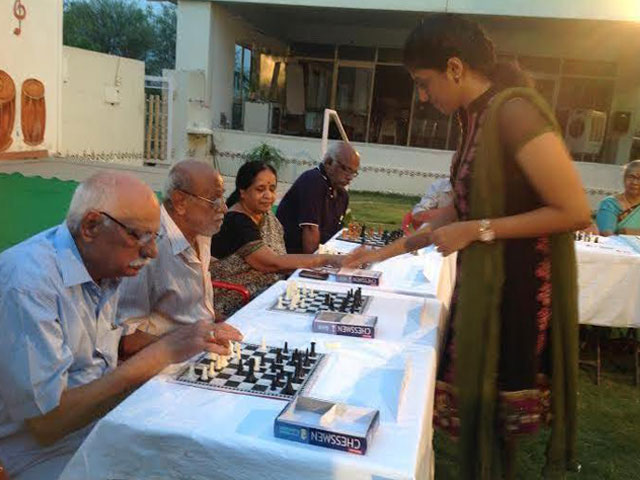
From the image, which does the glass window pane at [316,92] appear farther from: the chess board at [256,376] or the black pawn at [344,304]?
the chess board at [256,376]

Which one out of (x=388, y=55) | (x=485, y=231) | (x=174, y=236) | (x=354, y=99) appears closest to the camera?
(x=485, y=231)

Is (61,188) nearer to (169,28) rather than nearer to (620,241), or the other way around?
(620,241)

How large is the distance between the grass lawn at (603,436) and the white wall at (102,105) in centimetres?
1077

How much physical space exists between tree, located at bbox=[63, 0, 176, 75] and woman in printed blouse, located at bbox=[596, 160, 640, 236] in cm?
3137

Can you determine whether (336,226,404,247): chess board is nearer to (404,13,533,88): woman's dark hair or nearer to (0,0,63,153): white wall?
(404,13,533,88): woman's dark hair

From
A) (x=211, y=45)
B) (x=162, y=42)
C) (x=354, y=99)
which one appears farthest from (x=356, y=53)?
(x=162, y=42)

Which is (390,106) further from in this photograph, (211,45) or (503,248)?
(503,248)

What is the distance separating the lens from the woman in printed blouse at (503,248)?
1808mm

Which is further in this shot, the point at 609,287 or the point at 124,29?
the point at 124,29

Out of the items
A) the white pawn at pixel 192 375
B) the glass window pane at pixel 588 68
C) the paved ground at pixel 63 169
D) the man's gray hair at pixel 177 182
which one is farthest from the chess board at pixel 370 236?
the glass window pane at pixel 588 68

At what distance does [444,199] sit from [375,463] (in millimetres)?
4133

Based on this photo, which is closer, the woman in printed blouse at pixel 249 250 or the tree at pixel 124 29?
the woman in printed blouse at pixel 249 250

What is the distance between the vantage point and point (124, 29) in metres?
33.7

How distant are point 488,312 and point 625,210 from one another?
4.39m
